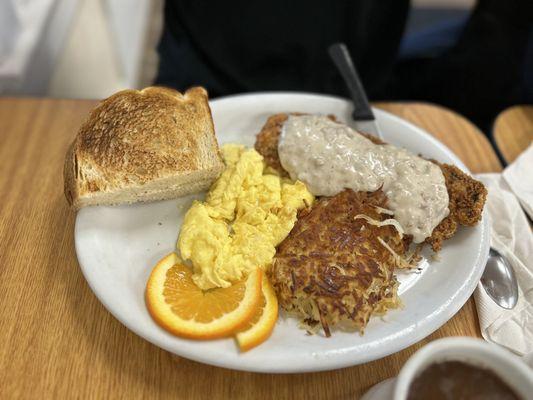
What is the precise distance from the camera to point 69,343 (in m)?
1.26

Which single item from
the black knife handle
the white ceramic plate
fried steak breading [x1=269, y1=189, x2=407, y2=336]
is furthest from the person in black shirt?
fried steak breading [x1=269, y1=189, x2=407, y2=336]

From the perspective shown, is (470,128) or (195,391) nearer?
(195,391)

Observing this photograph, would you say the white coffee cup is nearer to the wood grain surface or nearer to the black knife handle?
the black knife handle

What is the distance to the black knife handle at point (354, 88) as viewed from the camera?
187cm

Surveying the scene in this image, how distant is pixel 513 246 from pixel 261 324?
0.92 m

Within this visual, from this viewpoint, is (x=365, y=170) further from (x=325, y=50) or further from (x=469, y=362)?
(x=325, y=50)

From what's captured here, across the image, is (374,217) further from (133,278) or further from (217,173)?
(133,278)

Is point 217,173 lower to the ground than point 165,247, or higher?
higher

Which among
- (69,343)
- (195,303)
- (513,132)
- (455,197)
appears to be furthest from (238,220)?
(513,132)

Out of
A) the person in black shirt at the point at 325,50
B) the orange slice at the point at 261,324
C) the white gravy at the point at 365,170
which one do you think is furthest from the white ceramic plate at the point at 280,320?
the person in black shirt at the point at 325,50

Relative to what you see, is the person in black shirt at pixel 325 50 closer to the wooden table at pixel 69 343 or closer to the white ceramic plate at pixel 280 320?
the white ceramic plate at pixel 280 320


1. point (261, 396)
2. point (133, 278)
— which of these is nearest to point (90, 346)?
point (133, 278)

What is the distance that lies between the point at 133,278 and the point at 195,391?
361 millimetres

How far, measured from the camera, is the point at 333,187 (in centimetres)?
154
